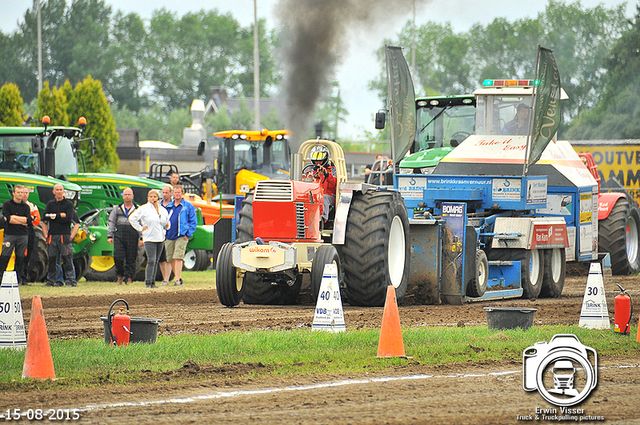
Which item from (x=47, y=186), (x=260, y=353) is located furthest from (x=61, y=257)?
(x=260, y=353)

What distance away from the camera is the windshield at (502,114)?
51.0 feet

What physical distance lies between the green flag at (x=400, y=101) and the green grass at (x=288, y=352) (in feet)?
20.4

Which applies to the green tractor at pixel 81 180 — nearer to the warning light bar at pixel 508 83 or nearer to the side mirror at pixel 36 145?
the side mirror at pixel 36 145

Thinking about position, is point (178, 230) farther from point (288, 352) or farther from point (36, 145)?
point (288, 352)

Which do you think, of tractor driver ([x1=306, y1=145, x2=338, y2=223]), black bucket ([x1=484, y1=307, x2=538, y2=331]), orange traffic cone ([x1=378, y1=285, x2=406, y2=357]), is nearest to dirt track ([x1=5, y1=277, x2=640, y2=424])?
orange traffic cone ([x1=378, y1=285, x2=406, y2=357])

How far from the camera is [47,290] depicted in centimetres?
1492

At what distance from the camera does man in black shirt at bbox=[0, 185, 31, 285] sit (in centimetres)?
1456

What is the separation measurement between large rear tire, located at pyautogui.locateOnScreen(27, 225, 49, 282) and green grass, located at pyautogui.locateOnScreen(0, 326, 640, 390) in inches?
309

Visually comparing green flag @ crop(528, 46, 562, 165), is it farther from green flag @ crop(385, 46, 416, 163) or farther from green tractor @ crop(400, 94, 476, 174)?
green flag @ crop(385, 46, 416, 163)

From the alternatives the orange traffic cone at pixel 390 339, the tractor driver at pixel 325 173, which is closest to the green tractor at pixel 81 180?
the tractor driver at pixel 325 173

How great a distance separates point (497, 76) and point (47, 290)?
5506 centimetres

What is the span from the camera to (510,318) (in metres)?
9.39

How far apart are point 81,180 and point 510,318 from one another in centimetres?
1204

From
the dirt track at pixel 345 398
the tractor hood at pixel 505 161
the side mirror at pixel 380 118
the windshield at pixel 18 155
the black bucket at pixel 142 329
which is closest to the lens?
the dirt track at pixel 345 398
